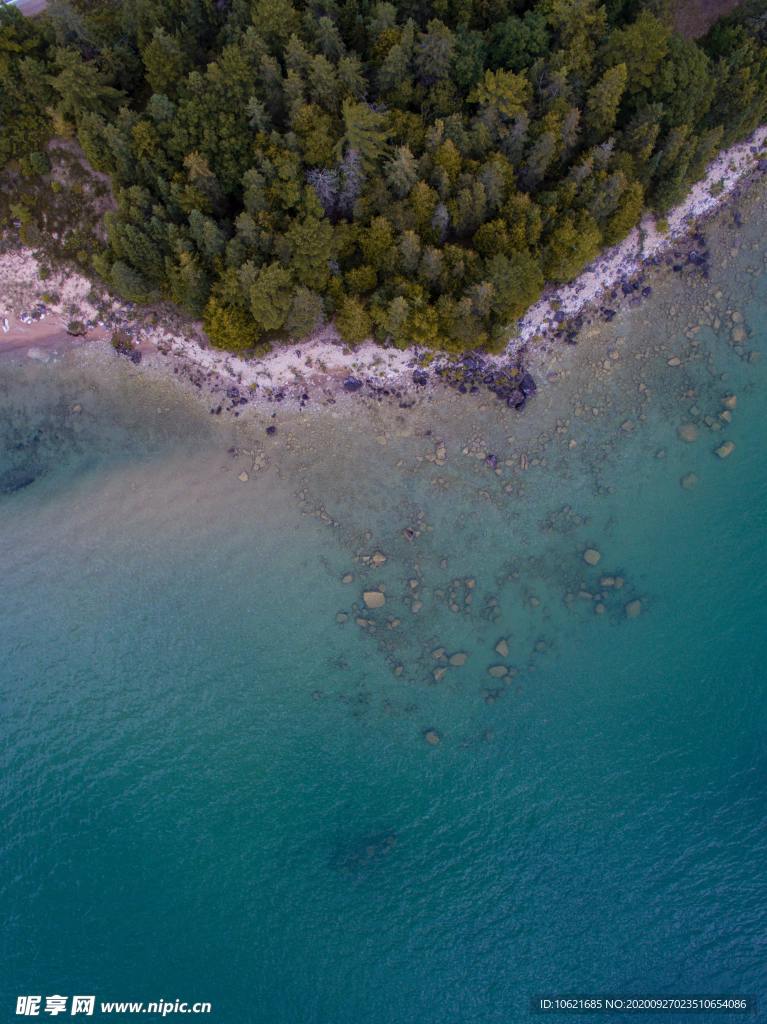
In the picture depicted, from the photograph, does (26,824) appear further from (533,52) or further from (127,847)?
(533,52)

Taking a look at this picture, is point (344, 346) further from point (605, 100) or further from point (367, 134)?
point (605, 100)

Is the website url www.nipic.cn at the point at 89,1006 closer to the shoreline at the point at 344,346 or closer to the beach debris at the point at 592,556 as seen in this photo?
the beach debris at the point at 592,556

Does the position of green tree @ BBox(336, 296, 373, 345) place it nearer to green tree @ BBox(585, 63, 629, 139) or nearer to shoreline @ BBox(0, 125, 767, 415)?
shoreline @ BBox(0, 125, 767, 415)

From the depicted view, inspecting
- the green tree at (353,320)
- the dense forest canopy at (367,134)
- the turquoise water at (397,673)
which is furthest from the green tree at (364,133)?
the turquoise water at (397,673)

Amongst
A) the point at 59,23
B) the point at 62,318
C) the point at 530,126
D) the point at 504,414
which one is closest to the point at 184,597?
the point at 62,318

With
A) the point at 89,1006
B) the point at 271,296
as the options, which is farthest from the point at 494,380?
the point at 89,1006
